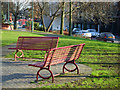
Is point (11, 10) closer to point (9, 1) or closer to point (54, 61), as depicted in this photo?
point (9, 1)

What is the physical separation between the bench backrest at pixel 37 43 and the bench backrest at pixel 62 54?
249cm

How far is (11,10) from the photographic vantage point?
4669cm

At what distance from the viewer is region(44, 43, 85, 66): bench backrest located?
5204 millimetres

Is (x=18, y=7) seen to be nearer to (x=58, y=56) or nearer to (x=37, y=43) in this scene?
(x=37, y=43)

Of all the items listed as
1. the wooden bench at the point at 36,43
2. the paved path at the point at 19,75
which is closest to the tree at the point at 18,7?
the wooden bench at the point at 36,43

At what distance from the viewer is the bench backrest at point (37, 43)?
340 inches

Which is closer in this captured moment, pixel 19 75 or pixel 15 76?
pixel 15 76

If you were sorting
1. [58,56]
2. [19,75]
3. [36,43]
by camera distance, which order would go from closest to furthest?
[58,56]
[19,75]
[36,43]

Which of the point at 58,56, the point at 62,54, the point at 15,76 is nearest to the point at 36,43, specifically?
the point at 15,76

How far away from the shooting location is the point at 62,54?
5652 millimetres

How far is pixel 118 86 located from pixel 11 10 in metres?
44.4

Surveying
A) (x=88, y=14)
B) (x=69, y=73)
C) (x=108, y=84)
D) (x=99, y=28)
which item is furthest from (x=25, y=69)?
(x=99, y=28)

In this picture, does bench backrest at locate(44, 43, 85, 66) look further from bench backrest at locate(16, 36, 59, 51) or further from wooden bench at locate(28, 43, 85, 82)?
bench backrest at locate(16, 36, 59, 51)

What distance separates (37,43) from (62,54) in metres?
3.27
